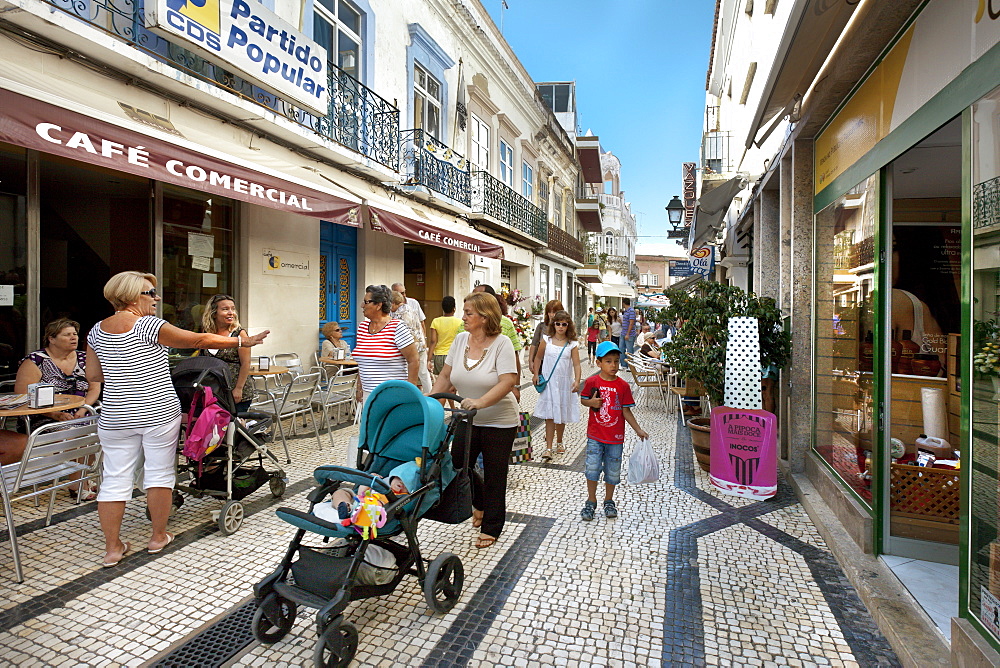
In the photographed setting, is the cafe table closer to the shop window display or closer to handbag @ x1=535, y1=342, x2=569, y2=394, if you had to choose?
handbag @ x1=535, y1=342, x2=569, y2=394

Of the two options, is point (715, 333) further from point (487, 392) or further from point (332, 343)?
point (332, 343)

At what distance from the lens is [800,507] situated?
4.62 m

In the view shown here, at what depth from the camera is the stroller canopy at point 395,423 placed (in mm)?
3070

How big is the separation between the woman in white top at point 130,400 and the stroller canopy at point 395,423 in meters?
1.26

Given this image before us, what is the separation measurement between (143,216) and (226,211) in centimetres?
101

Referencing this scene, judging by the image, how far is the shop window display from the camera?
12.8 feet

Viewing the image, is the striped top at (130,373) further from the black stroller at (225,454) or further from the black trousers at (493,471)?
the black trousers at (493,471)

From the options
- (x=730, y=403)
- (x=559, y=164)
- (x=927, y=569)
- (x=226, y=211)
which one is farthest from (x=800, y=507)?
(x=559, y=164)

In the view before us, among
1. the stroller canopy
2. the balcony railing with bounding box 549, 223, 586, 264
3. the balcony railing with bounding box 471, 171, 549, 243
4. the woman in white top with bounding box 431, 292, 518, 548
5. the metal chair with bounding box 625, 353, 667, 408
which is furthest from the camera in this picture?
the balcony railing with bounding box 549, 223, 586, 264

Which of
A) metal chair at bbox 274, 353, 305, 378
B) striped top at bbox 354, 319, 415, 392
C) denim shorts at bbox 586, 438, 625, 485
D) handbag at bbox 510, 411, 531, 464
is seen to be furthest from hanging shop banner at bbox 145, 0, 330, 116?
denim shorts at bbox 586, 438, 625, 485

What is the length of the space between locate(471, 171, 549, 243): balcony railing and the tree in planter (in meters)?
8.81

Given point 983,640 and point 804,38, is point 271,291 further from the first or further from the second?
point 983,640

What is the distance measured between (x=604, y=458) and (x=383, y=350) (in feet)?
6.25

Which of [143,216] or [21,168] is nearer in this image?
[21,168]
